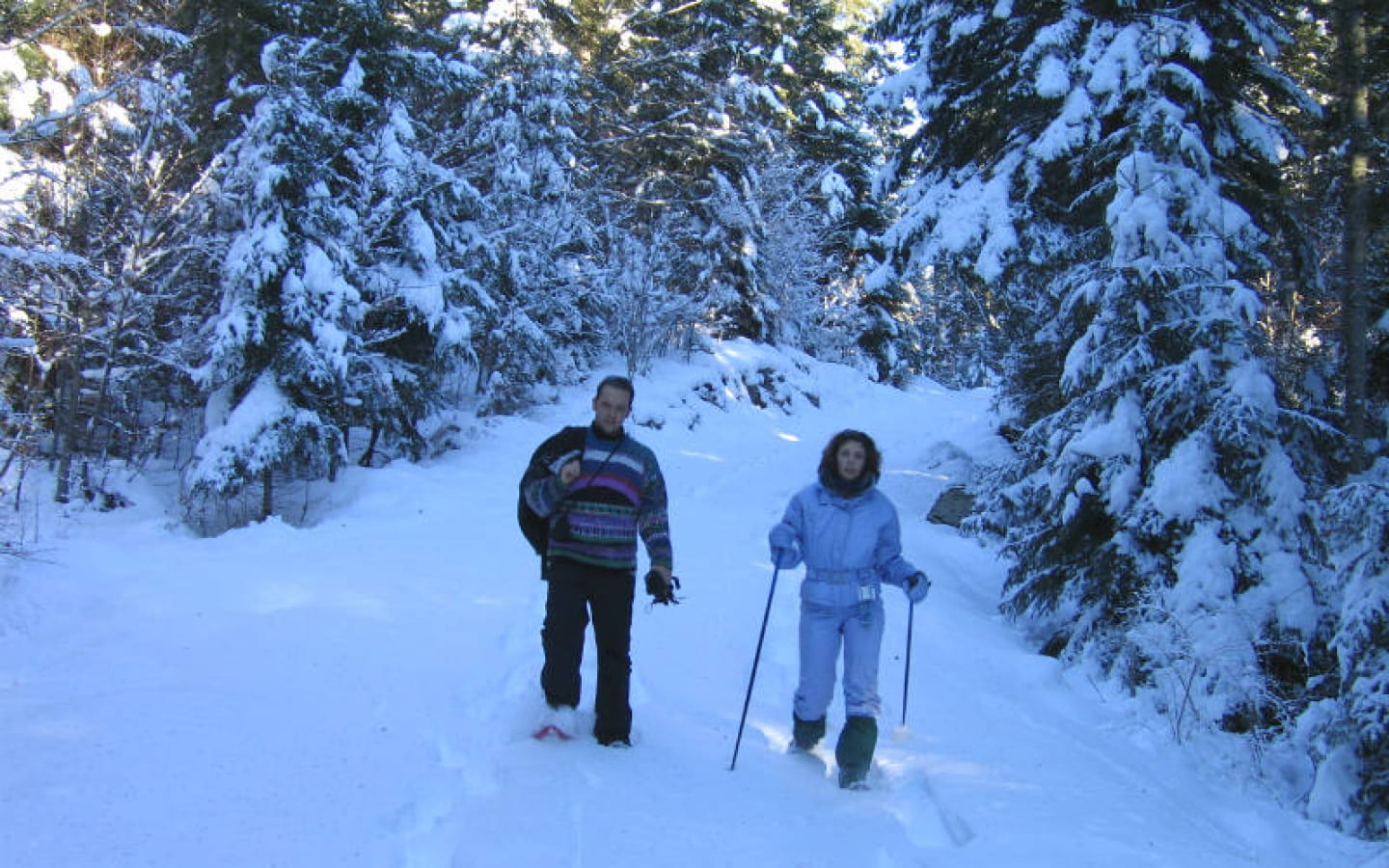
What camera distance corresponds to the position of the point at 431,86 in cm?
1342

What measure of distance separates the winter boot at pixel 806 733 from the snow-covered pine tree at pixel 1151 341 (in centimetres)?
295

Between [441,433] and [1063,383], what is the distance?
978cm

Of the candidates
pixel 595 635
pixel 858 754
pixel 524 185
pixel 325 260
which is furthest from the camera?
pixel 524 185

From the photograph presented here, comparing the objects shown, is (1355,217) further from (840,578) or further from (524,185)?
(524,185)

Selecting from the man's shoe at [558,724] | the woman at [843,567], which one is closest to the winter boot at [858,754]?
the woman at [843,567]

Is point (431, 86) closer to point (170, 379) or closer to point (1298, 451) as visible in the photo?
point (170, 379)

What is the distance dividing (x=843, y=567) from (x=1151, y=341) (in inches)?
176

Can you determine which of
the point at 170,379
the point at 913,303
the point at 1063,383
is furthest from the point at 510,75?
the point at 913,303

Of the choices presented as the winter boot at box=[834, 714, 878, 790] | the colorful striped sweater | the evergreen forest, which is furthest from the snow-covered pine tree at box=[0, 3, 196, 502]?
the winter boot at box=[834, 714, 878, 790]

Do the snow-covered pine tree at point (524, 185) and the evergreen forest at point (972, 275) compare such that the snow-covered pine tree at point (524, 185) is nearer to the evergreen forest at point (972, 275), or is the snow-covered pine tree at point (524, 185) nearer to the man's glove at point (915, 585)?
the evergreen forest at point (972, 275)

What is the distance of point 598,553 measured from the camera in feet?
13.6

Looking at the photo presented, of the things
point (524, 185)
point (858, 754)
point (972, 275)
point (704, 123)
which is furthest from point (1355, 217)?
point (704, 123)

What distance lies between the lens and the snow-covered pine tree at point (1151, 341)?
639 cm

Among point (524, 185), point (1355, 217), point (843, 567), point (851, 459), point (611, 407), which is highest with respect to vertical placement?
point (524, 185)
